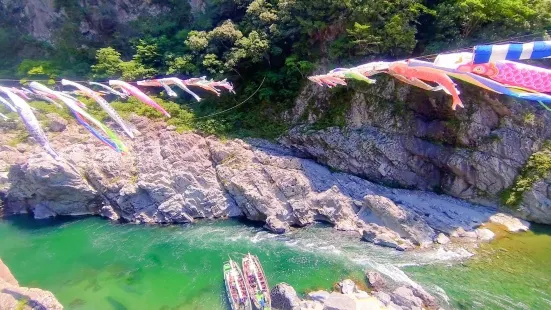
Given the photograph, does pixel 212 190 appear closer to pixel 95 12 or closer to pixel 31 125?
pixel 31 125

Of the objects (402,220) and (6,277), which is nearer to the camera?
(6,277)

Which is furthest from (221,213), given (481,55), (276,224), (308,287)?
(481,55)

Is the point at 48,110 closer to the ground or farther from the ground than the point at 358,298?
farther from the ground

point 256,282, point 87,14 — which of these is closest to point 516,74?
point 256,282

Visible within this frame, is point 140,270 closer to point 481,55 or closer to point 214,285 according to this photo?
point 214,285

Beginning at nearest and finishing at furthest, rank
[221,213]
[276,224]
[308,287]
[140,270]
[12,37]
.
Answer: [308,287], [140,270], [276,224], [221,213], [12,37]

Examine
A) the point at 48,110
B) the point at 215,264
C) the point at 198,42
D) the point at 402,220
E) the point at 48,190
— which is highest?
the point at 198,42

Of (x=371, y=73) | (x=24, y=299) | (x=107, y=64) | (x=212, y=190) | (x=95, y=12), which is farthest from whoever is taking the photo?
(x=95, y=12)
